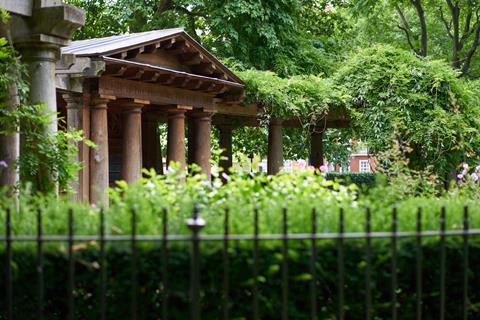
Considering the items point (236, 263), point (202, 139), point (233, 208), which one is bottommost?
point (236, 263)

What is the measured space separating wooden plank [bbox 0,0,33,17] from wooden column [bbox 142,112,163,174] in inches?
359

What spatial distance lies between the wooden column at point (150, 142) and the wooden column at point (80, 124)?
5.76 metres

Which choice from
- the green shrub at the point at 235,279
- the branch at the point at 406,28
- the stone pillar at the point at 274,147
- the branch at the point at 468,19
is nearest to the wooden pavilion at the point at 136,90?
the stone pillar at the point at 274,147

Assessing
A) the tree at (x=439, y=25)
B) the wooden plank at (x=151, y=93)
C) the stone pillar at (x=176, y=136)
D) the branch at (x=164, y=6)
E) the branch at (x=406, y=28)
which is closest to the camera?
the wooden plank at (x=151, y=93)

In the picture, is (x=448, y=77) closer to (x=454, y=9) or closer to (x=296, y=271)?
(x=454, y=9)

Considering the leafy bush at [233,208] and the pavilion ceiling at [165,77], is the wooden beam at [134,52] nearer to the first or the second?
the pavilion ceiling at [165,77]

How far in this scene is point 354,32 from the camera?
82.8ft

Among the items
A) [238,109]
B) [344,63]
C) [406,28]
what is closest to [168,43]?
[238,109]

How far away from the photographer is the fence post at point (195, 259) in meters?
3.48

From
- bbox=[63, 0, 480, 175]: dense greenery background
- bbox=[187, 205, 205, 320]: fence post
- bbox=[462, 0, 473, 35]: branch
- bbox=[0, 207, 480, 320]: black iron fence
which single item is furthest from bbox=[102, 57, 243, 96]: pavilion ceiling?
bbox=[462, 0, 473, 35]: branch

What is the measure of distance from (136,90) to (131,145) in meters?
0.98

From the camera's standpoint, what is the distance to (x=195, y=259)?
138 inches

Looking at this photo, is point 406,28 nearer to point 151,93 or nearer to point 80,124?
point 151,93

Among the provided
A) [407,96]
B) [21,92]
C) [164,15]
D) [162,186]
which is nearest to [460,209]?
[162,186]
